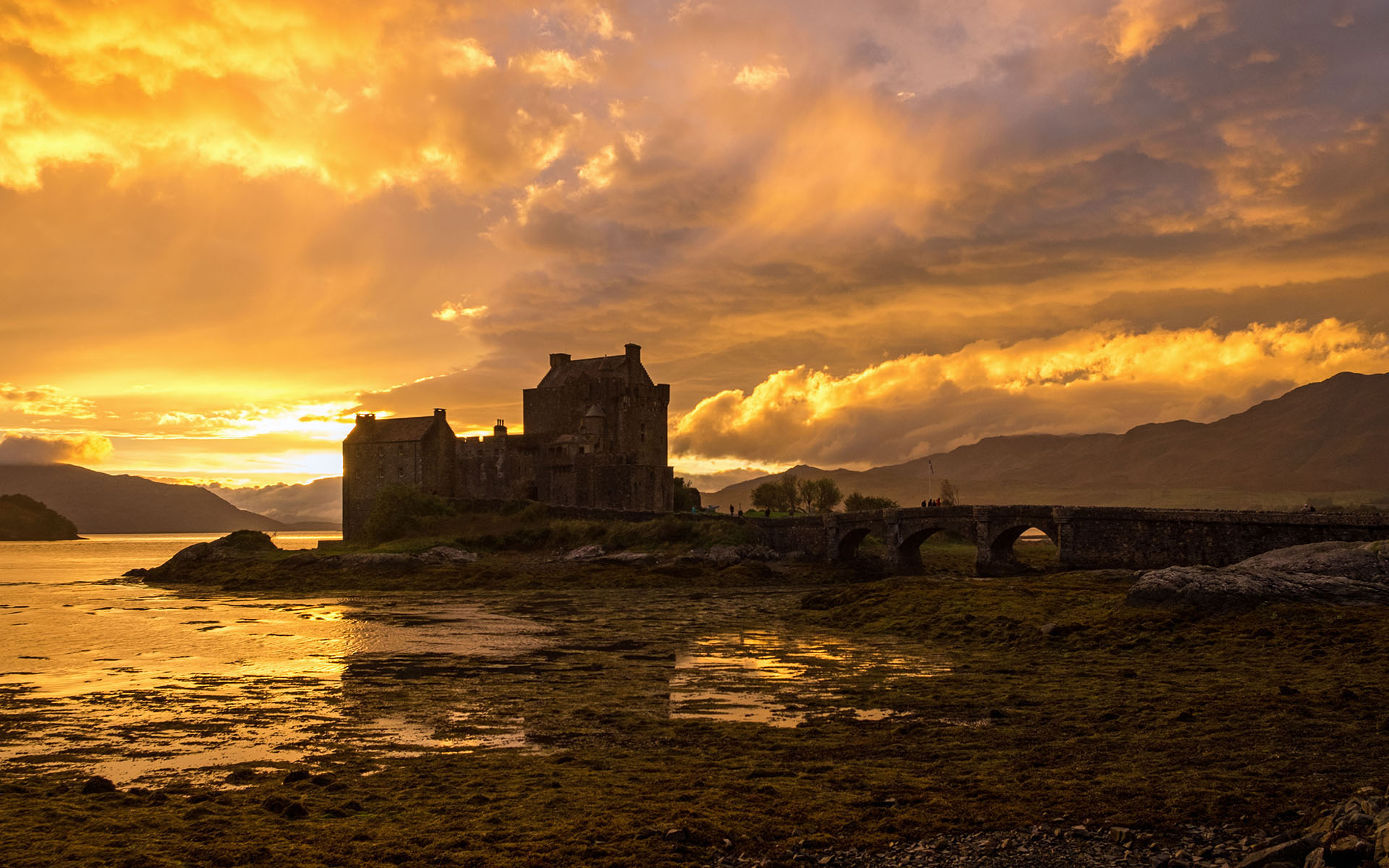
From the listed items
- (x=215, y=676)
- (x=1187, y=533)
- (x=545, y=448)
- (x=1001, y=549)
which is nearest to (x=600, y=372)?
(x=545, y=448)

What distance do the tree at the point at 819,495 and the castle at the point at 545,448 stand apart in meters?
21.2

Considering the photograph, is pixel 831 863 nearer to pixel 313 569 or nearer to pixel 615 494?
pixel 313 569

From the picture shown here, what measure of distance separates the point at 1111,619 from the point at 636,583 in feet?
112

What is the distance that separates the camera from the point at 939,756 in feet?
49.2

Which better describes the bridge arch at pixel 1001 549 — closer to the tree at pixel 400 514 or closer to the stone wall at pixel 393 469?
→ the tree at pixel 400 514

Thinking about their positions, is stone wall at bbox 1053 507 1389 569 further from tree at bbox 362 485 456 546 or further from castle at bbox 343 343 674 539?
tree at bbox 362 485 456 546

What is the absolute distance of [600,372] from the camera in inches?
3784

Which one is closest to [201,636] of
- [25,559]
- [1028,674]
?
[1028,674]

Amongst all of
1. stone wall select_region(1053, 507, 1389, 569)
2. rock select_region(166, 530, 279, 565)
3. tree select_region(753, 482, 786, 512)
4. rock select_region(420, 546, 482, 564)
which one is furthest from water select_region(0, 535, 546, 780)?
tree select_region(753, 482, 786, 512)

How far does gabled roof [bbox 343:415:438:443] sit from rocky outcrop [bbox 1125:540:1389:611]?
78.0 m

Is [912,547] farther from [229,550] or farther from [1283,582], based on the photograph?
[229,550]

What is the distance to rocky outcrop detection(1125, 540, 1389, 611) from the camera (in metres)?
27.9

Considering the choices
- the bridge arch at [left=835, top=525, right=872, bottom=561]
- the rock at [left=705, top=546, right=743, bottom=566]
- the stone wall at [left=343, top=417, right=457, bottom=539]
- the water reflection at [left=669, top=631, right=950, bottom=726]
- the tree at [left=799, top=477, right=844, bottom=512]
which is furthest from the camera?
the tree at [left=799, top=477, right=844, bottom=512]

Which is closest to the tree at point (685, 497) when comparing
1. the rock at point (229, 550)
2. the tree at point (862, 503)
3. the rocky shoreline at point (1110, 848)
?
the tree at point (862, 503)
